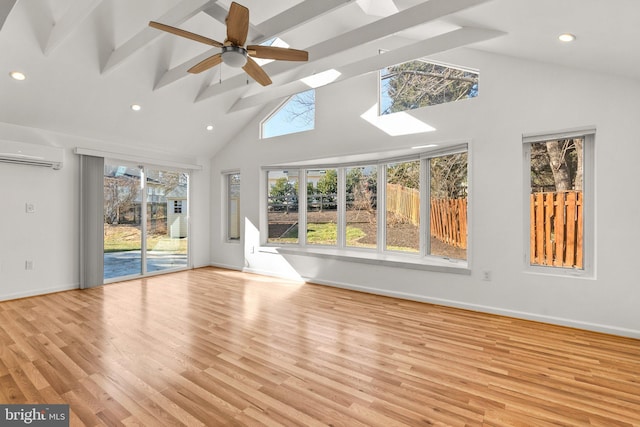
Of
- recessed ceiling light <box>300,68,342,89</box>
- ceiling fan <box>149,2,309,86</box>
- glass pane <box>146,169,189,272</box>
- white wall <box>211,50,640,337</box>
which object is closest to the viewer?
ceiling fan <box>149,2,309,86</box>

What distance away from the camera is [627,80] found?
3012mm

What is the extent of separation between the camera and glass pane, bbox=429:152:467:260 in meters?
4.13

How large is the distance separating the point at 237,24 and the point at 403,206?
3.53 meters

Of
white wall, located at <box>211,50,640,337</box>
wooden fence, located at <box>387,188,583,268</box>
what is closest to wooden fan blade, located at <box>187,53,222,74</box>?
white wall, located at <box>211,50,640,337</box>

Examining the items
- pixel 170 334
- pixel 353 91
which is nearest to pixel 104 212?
pixel 170 334

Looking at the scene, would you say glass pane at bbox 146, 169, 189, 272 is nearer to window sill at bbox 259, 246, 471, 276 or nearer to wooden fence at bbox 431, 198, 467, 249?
window sill at bbox 259, 246, 471, 276

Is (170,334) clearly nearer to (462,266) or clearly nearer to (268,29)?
(268,29)

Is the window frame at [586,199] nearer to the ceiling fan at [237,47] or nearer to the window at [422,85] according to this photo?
the window at [422,85]

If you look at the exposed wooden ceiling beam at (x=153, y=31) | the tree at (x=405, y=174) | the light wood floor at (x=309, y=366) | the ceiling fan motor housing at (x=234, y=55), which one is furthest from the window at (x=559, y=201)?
the exposed wooden ceiling beam at (x=153, y=31)

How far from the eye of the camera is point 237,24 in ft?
7.31

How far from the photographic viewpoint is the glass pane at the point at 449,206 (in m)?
4.13

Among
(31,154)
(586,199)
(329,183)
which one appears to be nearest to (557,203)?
(586,199)

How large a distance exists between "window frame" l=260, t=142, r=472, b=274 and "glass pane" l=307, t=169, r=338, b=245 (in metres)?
0.08

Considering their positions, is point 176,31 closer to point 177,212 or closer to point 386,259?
point 386,259
